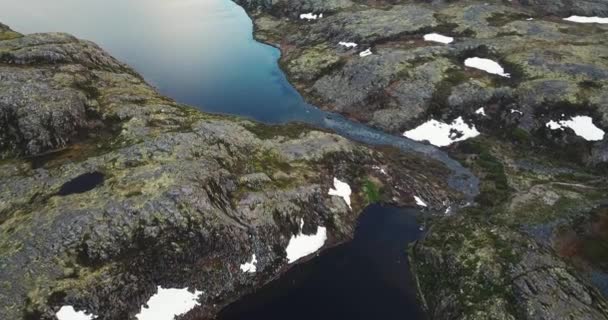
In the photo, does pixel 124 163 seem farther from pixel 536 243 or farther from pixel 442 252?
pixel 536 243

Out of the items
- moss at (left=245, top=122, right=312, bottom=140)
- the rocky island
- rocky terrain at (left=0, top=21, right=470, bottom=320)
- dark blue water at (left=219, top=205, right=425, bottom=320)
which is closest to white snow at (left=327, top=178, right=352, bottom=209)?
the rocky island

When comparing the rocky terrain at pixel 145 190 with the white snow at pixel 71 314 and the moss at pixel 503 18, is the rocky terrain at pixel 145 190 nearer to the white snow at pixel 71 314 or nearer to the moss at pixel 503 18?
the white snow at pixel 71 314

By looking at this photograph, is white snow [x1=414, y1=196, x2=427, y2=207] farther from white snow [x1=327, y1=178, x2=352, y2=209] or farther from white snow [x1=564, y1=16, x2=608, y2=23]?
white snow [x1=564, y1=16, x2=608, y2=23]

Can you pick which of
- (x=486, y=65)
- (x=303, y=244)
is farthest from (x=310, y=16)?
(x=303, y=244)

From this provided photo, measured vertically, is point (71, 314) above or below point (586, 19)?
above

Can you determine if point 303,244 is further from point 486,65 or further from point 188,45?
point 188,45

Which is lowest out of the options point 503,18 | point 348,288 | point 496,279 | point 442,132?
point 503,18

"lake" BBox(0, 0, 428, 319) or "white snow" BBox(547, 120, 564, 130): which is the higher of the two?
"lake" BBox(0, 0, 428, 319)

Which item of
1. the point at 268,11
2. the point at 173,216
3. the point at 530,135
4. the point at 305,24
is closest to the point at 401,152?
the point at 530,135
